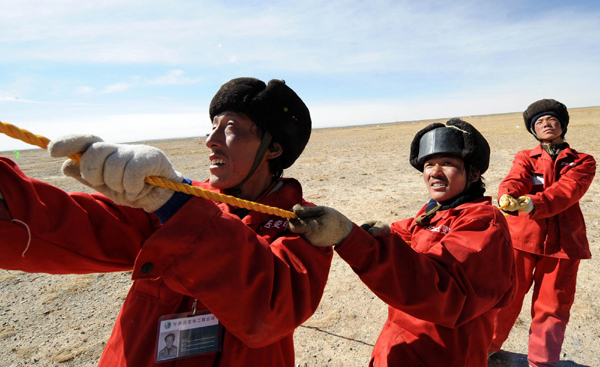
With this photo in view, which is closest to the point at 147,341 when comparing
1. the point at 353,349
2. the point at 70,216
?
the point at 70,216

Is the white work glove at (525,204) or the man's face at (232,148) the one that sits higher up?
the man's face at (232,148)

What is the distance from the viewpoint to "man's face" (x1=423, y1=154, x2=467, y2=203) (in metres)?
2.28

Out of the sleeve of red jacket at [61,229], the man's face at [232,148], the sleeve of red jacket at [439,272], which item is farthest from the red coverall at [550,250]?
the sleeve of red jacket at [61,229]

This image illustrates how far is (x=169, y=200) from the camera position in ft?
3.96

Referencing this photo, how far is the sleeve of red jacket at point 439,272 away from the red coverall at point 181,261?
20 centimetres

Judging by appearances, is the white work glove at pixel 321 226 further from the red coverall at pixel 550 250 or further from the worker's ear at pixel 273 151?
the red coverall at pixel 550 250

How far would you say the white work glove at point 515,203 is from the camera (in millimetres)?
3141

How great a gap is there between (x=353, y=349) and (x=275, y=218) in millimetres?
2557

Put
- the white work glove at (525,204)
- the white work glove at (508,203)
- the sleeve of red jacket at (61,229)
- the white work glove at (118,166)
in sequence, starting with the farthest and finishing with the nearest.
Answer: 1. the white work glove at (525,204)
2. the white work glove at (508,203)
3. the sleeve of red jacket at (61,229)
4. the white work glove at (118,166)

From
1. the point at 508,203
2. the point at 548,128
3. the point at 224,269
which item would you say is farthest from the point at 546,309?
the point at 224,269

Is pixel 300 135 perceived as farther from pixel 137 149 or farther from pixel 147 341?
pixel 147 341

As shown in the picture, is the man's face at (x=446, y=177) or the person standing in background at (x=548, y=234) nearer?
the man's face at (x=446, y=177)

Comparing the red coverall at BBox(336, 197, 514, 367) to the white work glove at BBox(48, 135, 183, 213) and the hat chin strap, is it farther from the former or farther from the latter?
the white work glove at BBox(48, 135, 183, 213)

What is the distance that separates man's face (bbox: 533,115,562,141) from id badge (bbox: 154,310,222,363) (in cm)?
401
